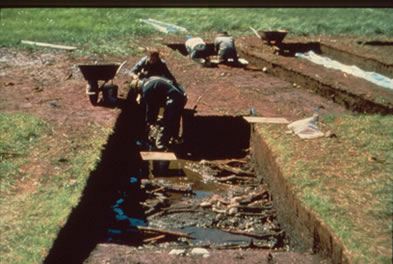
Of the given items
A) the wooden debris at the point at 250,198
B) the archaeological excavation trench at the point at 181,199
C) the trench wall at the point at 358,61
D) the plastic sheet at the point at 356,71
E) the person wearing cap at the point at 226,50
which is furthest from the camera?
the person wearing cap at the point at 226,50

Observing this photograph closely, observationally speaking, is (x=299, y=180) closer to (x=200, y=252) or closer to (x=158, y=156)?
(x=200, y=252)

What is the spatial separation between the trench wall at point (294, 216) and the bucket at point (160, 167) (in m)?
1.77

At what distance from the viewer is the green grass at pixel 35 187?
18.2ft

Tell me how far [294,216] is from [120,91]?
6788 millimetres

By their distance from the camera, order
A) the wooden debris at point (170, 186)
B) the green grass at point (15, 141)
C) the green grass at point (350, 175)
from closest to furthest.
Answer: the green grass at point (350, 175) < the green grass at point (15, 141) < the wooden debris at point (170, 186)

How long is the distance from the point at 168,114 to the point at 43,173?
11.6ft

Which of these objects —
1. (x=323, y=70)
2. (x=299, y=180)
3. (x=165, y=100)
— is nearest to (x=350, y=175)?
(x=299, y=180)

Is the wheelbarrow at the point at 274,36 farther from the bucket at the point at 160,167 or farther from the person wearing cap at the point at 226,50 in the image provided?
the bucket at the point at 160,167

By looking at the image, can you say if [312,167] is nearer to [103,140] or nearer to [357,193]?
[357,193]

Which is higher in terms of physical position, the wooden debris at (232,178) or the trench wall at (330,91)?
the trench wall at (330,91)

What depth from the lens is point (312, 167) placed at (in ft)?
26.5

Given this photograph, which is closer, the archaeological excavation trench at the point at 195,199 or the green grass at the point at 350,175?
the green grass at the point at 350,175

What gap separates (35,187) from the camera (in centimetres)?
709

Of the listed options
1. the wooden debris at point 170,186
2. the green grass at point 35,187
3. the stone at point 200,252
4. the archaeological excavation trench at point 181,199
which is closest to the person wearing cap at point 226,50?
the archaeological excavation trench at point 181,199
